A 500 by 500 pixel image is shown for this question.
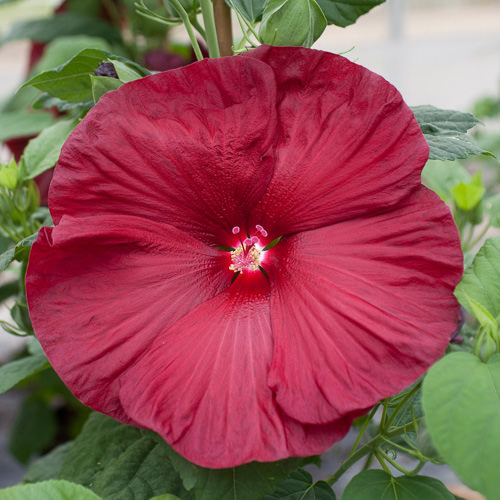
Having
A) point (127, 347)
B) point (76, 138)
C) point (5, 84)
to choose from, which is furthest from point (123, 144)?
point (5, 84)

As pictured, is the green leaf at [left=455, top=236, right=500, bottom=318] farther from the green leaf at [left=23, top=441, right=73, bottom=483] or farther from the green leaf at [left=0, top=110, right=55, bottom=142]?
the green leaf at [left=0, top=110, right=55, bottom=142]

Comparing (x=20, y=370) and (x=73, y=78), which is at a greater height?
(x=73, y=78)

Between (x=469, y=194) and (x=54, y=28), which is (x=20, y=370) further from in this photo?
(x=54, y=28)

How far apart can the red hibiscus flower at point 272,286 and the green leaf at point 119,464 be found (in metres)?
0.11

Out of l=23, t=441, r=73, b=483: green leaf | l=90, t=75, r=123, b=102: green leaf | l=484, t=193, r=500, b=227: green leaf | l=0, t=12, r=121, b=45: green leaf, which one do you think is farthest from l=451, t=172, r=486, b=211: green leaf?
l=0, t=12, r=121, b=45: green leaf

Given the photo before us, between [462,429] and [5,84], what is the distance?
106 inches

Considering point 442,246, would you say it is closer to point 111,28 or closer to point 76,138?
point 76,138

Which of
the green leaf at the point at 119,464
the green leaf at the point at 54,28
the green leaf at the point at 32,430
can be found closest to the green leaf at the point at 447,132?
the green leaf at the point at 119,464

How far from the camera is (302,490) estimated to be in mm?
534

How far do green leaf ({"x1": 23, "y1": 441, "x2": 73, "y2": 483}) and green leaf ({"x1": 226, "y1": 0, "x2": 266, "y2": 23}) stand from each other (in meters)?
0.53

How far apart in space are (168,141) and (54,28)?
2.62ft

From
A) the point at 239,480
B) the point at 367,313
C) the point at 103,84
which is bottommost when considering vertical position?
the point at 239,480

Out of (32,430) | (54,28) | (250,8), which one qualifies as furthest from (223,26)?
(32,430)

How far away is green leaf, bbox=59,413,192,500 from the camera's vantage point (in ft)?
1.68
